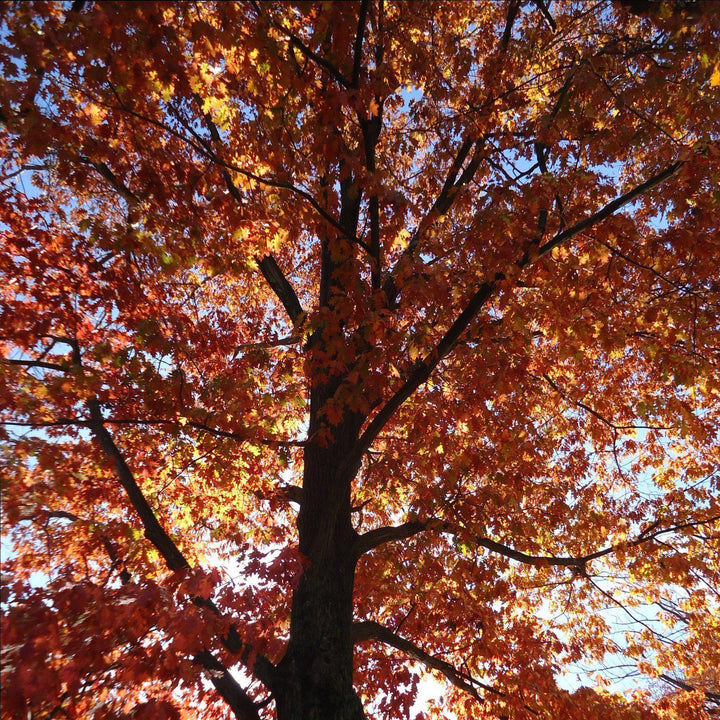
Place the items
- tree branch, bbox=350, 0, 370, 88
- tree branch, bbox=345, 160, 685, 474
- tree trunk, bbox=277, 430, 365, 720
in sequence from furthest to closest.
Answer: tree branch, bbox=345, 160, 685, 474 < tree trunk, bbox=277, 430, 365, 720 < tree branch, bbox=350, 0, 370, 88

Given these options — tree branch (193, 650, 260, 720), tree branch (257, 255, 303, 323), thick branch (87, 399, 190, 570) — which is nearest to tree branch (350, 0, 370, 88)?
tree branch (257, 255, 303, 323)

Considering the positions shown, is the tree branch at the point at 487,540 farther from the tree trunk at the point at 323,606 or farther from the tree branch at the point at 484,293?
the tree branch at the point at 484,293

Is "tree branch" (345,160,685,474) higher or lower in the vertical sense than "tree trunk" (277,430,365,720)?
higher

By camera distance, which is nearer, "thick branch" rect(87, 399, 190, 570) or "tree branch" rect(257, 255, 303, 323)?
"thick branch" rect(87, 399, 190, 570)

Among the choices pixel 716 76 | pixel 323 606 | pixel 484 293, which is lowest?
pixel 323 606

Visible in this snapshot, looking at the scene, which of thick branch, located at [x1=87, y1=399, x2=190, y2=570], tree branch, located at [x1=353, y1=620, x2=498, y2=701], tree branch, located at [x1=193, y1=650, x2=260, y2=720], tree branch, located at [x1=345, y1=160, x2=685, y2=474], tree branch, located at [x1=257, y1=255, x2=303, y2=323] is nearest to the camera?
tree branch, located at [x1=193, y1=650, x2=260, y2=720]

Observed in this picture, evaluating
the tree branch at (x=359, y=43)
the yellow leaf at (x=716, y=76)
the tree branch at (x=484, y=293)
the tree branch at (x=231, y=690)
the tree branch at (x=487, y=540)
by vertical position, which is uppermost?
the tree branch at (x=359, y=43)

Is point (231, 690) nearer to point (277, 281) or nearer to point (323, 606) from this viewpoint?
point (323, 606)

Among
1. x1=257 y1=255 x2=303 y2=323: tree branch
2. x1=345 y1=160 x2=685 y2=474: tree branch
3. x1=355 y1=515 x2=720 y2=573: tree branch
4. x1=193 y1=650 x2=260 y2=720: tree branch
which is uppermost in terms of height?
x1=257 y1=255 x2=303 y2=323: tree branch

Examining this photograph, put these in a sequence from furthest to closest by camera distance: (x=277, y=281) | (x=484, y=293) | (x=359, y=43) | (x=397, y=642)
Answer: (x=277, y=281)
(x=397, y=642)
(x=484, y=293)
(x=359, y=43)

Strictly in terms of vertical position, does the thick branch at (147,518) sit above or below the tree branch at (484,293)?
below

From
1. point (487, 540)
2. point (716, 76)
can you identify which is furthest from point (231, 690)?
point (716, 76)

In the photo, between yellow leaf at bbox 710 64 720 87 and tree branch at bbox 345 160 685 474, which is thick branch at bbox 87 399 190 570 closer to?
tree branch at bbox 345 160 685 474

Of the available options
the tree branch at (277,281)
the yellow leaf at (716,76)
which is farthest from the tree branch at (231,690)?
the yellow leaf at (716,76)
